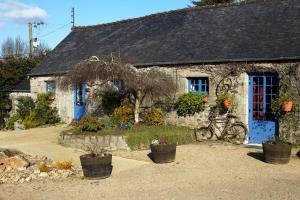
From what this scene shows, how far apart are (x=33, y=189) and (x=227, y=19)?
10489mm

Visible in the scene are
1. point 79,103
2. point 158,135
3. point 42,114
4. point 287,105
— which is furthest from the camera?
point 42,114

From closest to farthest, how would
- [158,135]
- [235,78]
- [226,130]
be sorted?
[158,135] → [235,78] → [226,130]

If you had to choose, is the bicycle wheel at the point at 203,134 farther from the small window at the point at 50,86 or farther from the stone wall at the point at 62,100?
the small window at the point at 50,86

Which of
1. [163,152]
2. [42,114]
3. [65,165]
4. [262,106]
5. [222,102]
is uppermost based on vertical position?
[222,102]

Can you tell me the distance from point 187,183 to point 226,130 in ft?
18.3

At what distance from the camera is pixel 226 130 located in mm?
14039

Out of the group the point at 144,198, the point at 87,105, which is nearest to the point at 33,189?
the point at 144,198

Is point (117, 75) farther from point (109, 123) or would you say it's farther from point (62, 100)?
point (62, 100)

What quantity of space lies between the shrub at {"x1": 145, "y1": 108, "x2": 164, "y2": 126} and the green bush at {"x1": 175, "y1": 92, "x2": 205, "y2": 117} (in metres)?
0.73

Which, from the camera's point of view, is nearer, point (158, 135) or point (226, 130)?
point (158, 135)

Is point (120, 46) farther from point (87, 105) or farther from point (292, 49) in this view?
point (292, 49)

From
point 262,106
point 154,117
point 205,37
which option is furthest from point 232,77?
point 154,117

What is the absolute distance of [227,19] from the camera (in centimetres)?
1620

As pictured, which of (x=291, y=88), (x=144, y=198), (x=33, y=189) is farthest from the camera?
(x=291, y=88)
